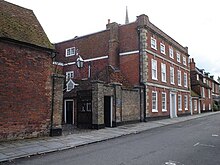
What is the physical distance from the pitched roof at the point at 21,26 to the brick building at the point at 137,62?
817 cm

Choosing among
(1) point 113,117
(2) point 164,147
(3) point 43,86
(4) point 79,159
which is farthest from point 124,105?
(4) point 79,159

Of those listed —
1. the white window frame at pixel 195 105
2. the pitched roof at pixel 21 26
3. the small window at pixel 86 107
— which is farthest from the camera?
the white window frame at pixel 195 105

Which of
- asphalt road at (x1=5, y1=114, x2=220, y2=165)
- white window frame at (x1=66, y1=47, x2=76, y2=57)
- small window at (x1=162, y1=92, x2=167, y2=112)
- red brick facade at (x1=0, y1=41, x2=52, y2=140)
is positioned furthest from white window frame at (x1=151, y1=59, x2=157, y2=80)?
asphalt road at (x1=5, y1=114, x2=220, y2=165)

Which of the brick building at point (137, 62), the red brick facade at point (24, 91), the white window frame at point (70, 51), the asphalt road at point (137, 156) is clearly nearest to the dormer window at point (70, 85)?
the brick building at point (137, 62)

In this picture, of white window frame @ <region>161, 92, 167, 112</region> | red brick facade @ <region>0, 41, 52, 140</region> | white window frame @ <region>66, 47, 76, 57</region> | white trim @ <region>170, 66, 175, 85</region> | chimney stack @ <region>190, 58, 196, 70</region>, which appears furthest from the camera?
chimney stack @ <region>190, 58, 196, 70</region>

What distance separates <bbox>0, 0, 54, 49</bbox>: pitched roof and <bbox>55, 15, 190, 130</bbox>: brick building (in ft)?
26.8

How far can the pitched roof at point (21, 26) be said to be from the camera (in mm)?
12516

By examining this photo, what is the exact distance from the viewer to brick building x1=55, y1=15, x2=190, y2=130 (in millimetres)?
24344

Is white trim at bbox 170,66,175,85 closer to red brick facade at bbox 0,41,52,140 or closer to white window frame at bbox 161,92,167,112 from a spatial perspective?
white window frame at bbox 161,92,167,112

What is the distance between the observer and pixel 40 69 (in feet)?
43.9

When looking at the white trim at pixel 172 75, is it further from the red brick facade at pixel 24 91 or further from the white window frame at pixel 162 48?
the red brick facade at pixel 24 91

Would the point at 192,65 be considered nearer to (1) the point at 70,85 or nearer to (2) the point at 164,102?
(2) the point at 164,102

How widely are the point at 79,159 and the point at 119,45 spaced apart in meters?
20.0

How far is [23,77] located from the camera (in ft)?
40.9
